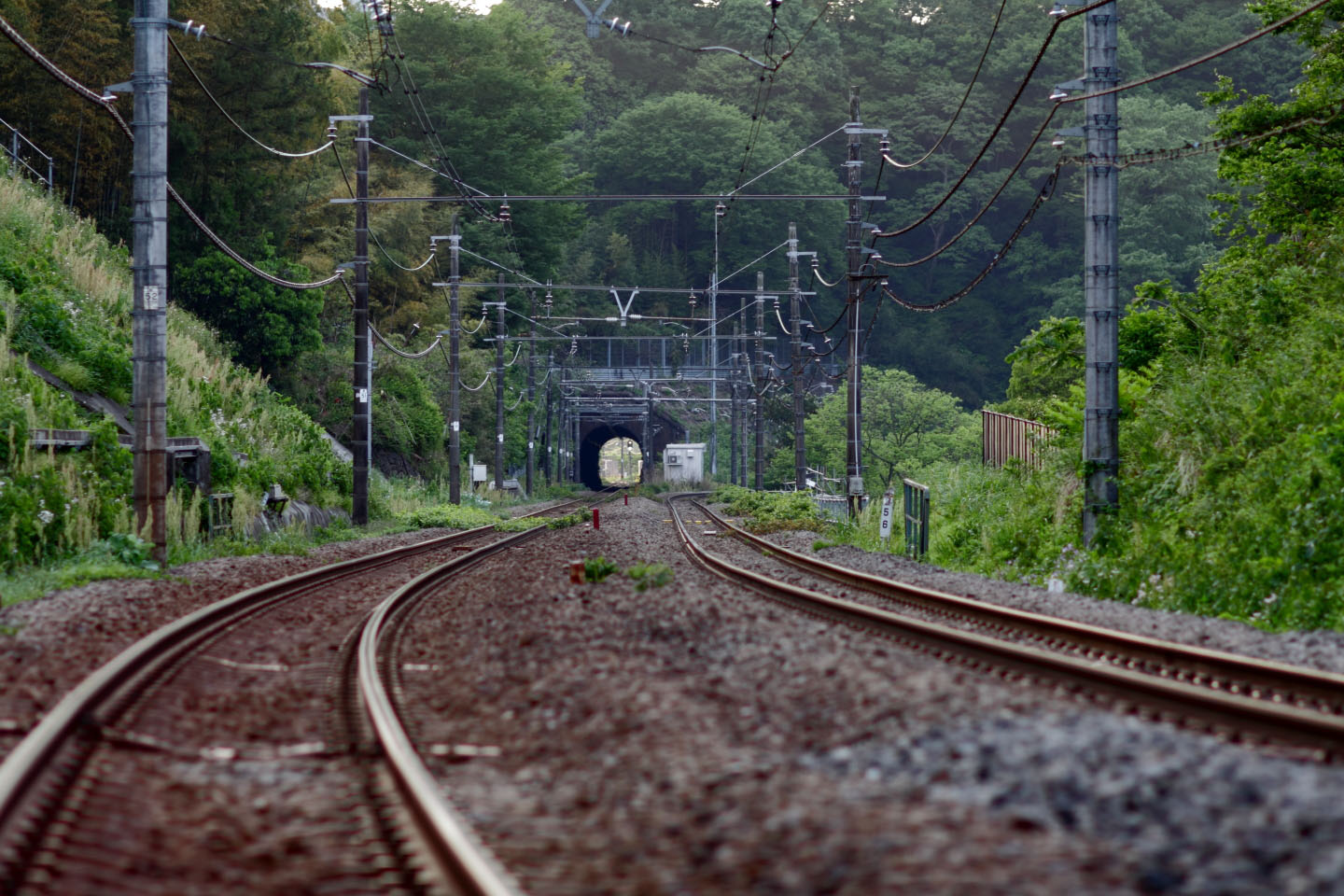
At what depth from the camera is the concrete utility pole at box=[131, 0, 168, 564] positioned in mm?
16797

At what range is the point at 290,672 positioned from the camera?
907cm

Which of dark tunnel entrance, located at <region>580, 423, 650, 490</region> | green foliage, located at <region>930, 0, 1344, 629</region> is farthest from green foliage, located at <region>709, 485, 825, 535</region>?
dark tunnel entrance, located at <region>580, 423, 650, 490</region>

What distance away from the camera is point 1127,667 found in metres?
8.91

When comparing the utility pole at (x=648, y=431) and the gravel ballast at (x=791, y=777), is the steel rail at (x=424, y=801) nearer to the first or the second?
the gravel ballast at (x=791, y=777)

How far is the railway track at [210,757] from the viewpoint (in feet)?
14.9

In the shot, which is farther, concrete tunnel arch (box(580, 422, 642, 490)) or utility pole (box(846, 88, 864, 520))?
concrete tunnel arch (box(580, 422, 642, 490))

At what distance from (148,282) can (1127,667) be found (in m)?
13.5

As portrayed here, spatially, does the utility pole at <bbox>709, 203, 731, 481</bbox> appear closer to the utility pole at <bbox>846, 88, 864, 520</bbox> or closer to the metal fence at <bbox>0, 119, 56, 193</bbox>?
the utility pole at <bbox>846, 88, 864, 520</bbox>

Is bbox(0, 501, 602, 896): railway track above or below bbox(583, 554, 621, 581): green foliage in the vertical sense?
below

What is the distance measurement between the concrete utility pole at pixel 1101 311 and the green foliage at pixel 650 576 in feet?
18.7

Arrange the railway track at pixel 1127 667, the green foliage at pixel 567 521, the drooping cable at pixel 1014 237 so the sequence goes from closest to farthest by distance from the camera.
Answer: the railway track at pixel 1127 667 < the drooping cable at pixel 1014 237 < the green foliage at pixel 567 521

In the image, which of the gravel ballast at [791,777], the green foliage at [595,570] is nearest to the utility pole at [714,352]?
the green foliage at [595,570]

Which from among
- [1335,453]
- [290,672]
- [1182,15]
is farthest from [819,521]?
[1182,15]

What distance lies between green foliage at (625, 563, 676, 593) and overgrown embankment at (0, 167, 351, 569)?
7193 millimetres
